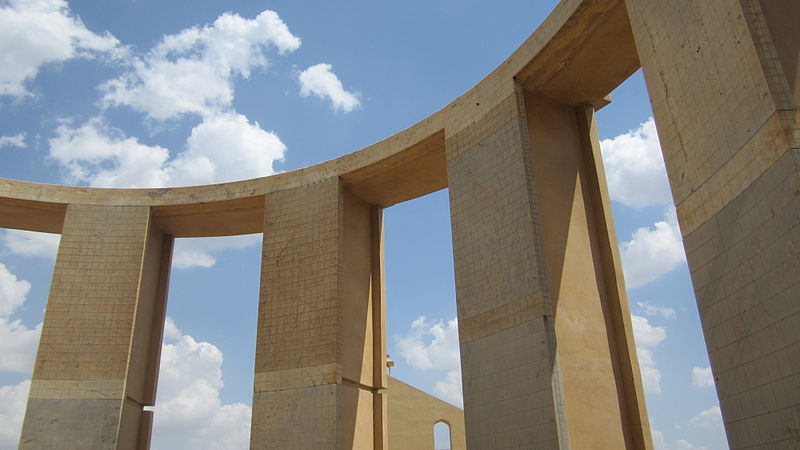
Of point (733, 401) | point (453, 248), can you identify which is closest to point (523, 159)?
point (453, 248)

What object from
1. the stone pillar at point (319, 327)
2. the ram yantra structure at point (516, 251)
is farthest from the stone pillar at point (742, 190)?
the stone pillar at point (319, 327)

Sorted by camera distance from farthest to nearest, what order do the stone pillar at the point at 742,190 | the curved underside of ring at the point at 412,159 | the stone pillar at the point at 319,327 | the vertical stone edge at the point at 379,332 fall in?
1. the vertical stone edge at the point at 379,332
2. the stone pillar at the point at 319,327
3. the curved underside of ring at the point at 412,159
4. the stone pillar at the point at 742,190

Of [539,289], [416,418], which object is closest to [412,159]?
[539,289]

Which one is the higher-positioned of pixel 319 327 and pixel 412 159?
pixel 412 159

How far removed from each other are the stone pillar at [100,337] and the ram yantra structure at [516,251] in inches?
1.6

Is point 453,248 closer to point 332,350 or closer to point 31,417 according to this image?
point 332,350

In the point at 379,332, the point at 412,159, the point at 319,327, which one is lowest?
the point at 319,327

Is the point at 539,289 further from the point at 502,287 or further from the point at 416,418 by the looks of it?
the point at 416,418

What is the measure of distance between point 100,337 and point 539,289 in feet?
29.9

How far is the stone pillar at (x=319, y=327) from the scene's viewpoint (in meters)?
12.2

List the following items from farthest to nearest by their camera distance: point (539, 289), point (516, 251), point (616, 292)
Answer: point (616, 292), point (516, 251), point (539, 289)

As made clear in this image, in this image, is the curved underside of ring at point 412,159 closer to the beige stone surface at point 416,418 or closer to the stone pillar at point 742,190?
the stone pillar at point 742,190

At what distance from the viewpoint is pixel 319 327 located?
12758 millimetres

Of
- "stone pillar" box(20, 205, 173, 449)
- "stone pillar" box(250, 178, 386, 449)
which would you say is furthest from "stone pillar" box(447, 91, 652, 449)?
"stone pillar" box(20, 205, 173, 449)
